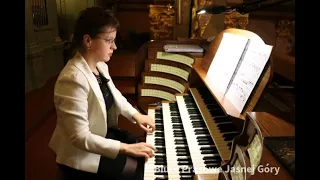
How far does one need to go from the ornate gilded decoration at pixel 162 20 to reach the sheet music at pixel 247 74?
3499 millimetres

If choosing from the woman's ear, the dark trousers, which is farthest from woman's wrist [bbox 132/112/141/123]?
the woman's ear

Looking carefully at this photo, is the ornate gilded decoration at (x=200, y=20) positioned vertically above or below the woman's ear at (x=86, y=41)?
above

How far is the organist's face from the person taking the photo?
1603mm

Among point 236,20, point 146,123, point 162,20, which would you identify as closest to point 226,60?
point 146,123

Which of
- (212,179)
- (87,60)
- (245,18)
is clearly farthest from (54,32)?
(212,179)

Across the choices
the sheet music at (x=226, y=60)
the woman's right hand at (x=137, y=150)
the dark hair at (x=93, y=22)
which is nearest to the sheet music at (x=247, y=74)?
the sheet music at (x=226, y=60)

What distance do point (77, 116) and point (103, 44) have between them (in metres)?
0.48

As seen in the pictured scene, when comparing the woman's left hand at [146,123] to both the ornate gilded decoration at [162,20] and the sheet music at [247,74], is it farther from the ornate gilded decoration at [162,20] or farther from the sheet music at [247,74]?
the ornate gilded decoration at [162,20]

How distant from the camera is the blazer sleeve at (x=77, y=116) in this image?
1.41 meters

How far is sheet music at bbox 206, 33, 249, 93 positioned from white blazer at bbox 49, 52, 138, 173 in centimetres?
86

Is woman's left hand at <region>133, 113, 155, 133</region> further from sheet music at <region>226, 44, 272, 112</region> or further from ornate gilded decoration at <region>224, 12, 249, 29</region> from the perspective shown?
ornate gilded decoration at <region>224, 12, 249, 29</region>

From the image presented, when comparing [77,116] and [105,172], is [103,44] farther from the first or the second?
[105,172]

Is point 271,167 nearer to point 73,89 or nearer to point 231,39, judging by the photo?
point 73,89

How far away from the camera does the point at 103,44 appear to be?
63.7 inches
